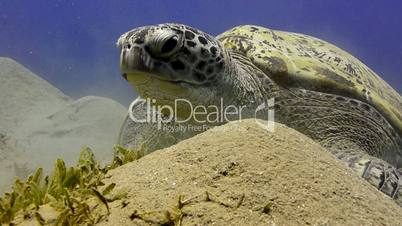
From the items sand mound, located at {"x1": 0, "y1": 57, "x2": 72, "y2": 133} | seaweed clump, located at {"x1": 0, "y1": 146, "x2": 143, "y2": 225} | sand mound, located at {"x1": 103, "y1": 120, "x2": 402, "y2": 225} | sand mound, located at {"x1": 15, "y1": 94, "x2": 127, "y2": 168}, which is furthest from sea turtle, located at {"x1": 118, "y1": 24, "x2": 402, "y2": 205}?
sand mound, located at {"x1": 0, "y1": 57, "x2": 72, "y2": 133}

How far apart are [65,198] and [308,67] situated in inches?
100

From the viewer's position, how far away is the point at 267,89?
11.0ft

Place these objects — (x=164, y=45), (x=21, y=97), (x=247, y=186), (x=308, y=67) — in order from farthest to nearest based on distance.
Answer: (x=21, y=97) → (x=308, y=67) → (x=164, y=45) → (x=247, y=186)

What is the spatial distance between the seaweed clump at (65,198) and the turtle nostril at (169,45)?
0.95 metres

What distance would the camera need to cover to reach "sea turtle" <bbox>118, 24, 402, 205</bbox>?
2676mm

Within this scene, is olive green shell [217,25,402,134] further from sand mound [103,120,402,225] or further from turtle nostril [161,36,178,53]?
sand mound [103,120,402,225]

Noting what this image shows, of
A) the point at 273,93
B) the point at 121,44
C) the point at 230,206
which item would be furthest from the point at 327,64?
the point at 230,206

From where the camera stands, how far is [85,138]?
279 inches

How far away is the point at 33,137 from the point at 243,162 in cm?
641

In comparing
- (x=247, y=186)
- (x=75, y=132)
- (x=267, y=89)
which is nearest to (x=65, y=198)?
(x=247, y=186)

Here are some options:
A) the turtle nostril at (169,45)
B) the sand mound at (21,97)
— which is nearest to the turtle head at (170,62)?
the turtle nostril at (169,45)

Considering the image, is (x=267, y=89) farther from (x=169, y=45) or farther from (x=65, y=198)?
(x=65, y=198)

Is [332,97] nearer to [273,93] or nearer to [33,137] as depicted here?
[273,93]

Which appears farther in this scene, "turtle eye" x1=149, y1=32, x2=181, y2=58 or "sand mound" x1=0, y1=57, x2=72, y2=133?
"sand mound" x1=0, y1=57, x2=72, y2=133
